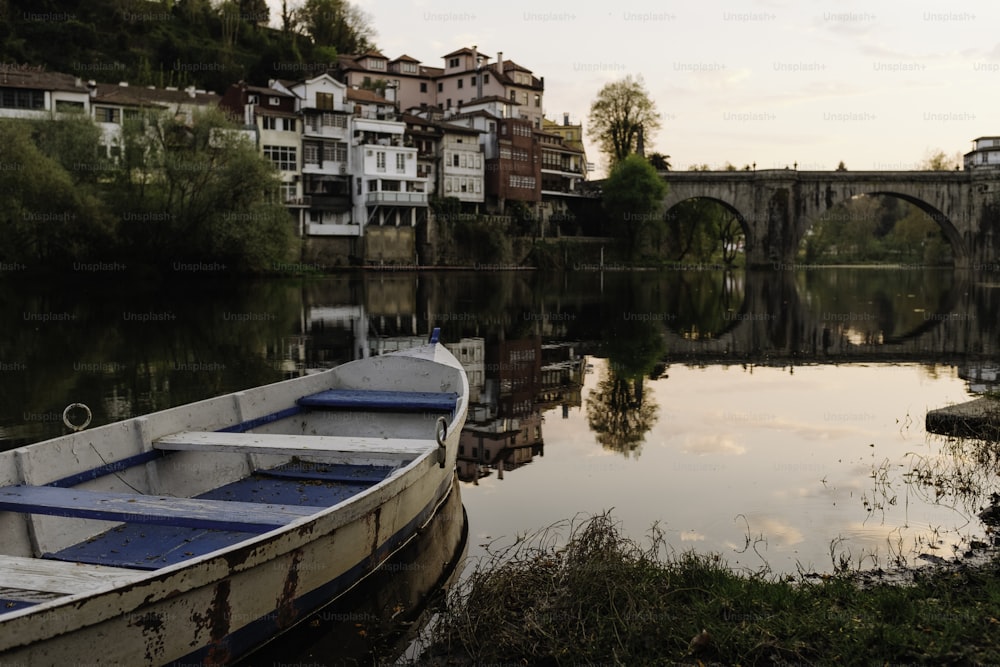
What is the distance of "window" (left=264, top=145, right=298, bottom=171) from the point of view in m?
62.5

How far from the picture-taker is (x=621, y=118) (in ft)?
289

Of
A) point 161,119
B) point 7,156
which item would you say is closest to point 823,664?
point 7,156

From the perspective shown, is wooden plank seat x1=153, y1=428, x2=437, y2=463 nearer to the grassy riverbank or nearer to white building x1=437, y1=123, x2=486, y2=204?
the grassy riverbank

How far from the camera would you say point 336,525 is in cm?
618

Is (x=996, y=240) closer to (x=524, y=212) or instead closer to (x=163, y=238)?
(x=524, y=212)

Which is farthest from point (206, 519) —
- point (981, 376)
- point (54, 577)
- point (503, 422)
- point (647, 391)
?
point (981, 376)

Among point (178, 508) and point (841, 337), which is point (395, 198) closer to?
point (841, 337)

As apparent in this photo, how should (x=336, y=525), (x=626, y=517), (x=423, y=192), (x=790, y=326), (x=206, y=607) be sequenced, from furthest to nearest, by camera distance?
(x=423, y=192), (x=790, y=326), (x=626, y=517), (x=336, y=525), (x=206, y=607)

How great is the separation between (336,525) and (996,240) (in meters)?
86.0

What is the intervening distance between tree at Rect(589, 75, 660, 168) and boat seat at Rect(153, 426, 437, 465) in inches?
3253

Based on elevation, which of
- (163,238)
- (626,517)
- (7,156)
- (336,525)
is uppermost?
(7,156)

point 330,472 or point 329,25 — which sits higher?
point 329,25

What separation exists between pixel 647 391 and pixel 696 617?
37.0 feet

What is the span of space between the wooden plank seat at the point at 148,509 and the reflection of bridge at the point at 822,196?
77.5m
